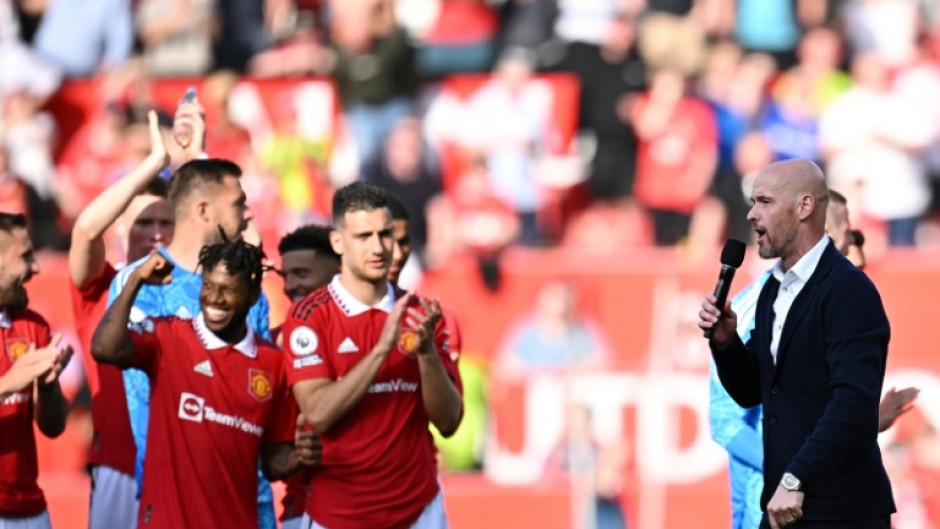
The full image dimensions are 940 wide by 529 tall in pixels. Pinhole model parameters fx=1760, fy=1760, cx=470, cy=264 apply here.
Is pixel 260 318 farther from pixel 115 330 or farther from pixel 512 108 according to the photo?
pixel 512 108

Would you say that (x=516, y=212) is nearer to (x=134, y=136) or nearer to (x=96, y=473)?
(x=134, y=136)

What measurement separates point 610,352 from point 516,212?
1.84 meters

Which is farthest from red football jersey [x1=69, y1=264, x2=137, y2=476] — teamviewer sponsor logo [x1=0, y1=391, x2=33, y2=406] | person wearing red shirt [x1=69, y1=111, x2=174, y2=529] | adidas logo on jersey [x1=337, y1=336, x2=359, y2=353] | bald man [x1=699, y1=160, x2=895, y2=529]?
bald man [x1=699, y1=160, x2=895, y2=529]

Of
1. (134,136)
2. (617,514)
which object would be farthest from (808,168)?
(134,136)

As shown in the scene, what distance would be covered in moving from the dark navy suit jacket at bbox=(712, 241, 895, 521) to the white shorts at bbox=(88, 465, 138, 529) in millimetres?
2939

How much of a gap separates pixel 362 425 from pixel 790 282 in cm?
178

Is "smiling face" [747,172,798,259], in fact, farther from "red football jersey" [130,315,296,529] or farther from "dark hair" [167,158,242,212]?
"dark hair" [167,158,242,212]

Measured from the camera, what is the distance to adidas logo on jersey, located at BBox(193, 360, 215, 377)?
697 centimetres

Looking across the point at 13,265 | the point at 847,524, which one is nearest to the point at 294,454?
the point at 13,265

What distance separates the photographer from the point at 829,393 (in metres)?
6.44

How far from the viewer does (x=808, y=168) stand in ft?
21.9

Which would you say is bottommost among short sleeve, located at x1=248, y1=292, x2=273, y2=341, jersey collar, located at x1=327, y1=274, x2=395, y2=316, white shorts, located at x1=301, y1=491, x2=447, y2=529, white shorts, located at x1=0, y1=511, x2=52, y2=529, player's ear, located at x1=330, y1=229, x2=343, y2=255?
white shorts, located at x1=0, y1=511, x2=52, y2=529

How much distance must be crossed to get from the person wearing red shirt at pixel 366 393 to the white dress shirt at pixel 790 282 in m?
1.32

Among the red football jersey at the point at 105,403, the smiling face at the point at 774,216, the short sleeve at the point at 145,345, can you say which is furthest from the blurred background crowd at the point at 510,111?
the smiling face at the point at 774,216
